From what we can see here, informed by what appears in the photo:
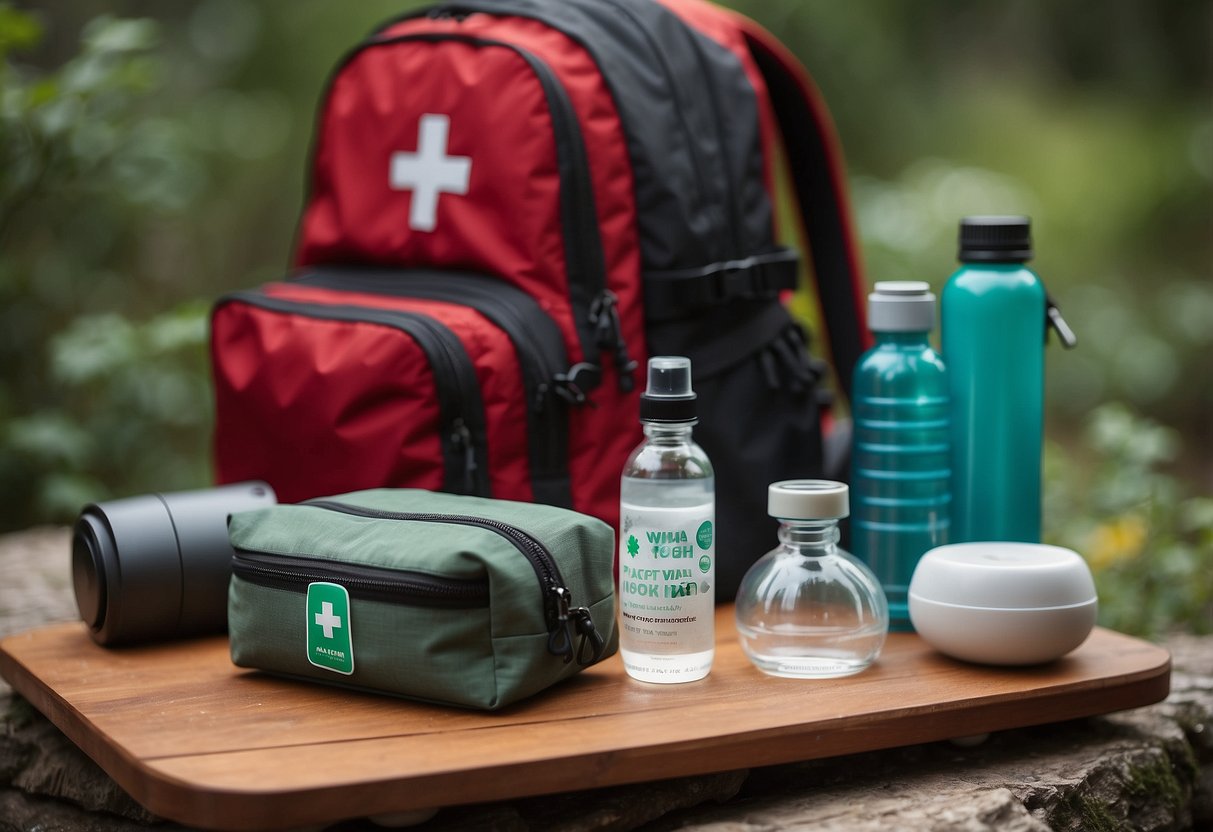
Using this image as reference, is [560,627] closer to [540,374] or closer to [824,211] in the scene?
[540,374]

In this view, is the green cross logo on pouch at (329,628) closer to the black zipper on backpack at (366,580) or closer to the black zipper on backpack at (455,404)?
the black zipper on backpack at (366,580)

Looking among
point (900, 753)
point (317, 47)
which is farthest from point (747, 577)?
point (317, 47)

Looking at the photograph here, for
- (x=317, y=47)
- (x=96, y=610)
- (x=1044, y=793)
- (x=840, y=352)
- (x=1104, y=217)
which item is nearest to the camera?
(x=1044, y=793)

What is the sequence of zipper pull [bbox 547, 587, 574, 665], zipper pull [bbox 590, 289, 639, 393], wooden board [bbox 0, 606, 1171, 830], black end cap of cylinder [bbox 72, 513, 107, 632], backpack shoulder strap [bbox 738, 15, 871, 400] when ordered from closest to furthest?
1. wooden board [bbox 0, 606, 1171, 830]
2. zipper pull [bbox 547, 587, 574, 665]
3. black end cap of cylinder [bbox 72, 513, 107, 632]
4. zipper pull [bbox 590, 289, 639, 393]
5. backpack shoulder strap [bbox 738, 15, 871, 400]

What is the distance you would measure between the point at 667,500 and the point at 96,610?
61cm

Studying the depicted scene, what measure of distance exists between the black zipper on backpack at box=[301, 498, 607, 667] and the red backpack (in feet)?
0.79

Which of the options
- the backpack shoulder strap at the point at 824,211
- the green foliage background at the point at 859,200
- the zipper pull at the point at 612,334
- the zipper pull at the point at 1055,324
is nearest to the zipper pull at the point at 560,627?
the zipper pull at the point at 612,334

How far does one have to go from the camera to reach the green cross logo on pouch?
3.71 feet

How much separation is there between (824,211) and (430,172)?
581 millimetres

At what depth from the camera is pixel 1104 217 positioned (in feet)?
13.0

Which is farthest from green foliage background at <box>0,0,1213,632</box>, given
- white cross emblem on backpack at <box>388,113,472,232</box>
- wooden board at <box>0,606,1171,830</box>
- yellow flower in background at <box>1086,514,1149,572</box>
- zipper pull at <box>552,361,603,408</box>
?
zipper pull at <box>552,361,603,408</box>

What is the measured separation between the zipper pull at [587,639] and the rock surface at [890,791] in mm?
115

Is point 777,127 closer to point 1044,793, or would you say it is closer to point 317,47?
point 1044,793

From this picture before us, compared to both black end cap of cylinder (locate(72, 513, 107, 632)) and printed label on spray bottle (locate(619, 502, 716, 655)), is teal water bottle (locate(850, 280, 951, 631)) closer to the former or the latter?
printed label on spray bottle (locate(619, 502, 716, 655))
